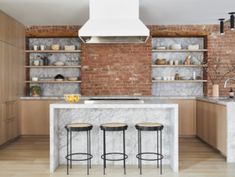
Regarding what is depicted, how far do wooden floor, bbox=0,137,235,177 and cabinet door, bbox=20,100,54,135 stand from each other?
113 cm

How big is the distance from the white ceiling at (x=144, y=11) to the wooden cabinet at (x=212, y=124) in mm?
1880

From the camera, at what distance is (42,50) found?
763cm

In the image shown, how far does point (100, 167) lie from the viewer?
4.71 meters

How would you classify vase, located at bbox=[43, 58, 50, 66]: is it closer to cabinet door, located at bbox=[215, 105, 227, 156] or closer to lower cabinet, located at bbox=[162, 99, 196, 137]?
lower cabinet, located at bbox=[162, 99, 196, 137]

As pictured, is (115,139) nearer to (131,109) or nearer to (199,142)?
(131,109)

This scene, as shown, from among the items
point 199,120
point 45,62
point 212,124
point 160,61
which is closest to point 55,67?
point 45,62

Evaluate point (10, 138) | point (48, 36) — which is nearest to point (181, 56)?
point (48, 36)

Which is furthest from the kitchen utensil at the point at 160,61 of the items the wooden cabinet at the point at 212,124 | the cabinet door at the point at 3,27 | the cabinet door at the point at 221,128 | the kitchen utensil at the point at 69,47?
the cabinet door at the point at 3,27

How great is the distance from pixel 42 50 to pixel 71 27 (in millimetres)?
917

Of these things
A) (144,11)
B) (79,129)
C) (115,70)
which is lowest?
(79,129)

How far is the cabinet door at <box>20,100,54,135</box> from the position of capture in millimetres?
7348

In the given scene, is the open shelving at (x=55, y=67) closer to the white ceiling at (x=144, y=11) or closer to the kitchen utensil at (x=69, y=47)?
the kitchen utensil at (x=69, y=47)

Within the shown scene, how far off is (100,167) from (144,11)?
3228mm

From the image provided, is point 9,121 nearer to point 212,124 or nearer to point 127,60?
point 127,60
